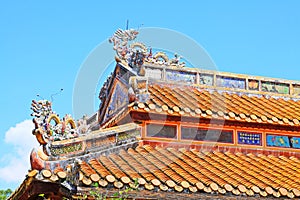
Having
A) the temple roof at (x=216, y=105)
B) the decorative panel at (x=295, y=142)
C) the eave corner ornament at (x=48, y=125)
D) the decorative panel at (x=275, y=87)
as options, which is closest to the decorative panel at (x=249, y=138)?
the temple roof at (x=216, y=105)

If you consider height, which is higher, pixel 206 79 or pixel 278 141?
pixel 206 79

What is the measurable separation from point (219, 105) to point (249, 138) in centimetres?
105

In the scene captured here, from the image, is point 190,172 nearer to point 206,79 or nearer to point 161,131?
point 161,131

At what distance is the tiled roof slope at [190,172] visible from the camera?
898 cm

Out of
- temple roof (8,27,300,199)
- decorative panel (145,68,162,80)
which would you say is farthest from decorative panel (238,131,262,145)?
decorative panel (145,68,162,80)

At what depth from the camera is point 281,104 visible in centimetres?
1339

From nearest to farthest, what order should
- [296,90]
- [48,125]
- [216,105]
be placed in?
[48,125]
[216,105]
[296,90]

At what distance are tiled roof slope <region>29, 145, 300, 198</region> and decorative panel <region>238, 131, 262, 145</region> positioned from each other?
0.44 meters

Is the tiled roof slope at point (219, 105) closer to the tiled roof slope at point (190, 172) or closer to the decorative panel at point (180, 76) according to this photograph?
the decorative panel at point (180, 76)

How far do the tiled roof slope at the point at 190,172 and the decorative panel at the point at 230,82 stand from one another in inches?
94.8

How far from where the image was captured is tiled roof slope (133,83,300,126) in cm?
1144

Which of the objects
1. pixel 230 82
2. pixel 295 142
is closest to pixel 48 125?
pixel 230 82

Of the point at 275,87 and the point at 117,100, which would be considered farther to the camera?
the point at 275,87

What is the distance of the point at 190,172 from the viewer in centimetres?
990
